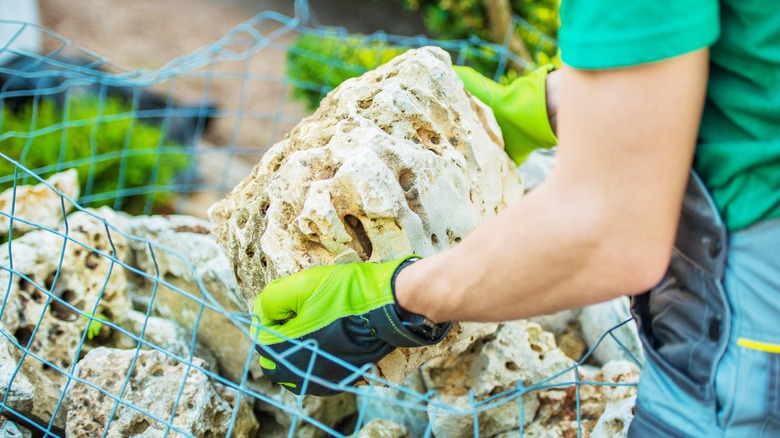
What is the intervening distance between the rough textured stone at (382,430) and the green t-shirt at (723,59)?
93cm

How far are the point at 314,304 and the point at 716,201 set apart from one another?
71 cm

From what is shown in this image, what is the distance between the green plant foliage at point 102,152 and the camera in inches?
121

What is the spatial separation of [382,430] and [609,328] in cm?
68

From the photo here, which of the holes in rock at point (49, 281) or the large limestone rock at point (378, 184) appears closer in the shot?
the large limestone rock at point (378, 184)

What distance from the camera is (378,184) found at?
1.45 meters

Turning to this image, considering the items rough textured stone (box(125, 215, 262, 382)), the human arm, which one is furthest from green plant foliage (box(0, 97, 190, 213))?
the human arm

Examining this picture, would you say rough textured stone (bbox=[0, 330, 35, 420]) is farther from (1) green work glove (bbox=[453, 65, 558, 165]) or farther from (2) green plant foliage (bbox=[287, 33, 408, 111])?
(2) green plant foliage (bbox=[287, 33, 408, 111])

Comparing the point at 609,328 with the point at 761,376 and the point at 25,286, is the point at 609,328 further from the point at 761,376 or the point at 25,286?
the point at 25,286

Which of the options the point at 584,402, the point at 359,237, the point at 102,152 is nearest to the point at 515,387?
the point at 584,402

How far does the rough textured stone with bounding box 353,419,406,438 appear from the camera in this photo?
174 centimetres

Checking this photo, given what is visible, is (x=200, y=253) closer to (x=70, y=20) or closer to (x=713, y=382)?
(x=713, y=382)

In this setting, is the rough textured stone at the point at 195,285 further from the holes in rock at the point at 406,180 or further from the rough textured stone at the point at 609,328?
the rough textured stone at the point at 609,328

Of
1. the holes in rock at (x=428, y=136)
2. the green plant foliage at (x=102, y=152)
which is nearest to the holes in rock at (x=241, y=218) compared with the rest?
the holes in rock at (x=428, y=136)

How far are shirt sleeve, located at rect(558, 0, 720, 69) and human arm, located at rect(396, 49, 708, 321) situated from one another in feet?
0.05
